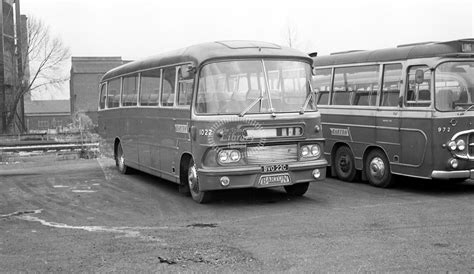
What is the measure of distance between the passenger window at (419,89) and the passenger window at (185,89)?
4083 millimetres

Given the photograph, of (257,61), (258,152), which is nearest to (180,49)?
(257,61)

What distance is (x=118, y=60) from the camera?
77500mm

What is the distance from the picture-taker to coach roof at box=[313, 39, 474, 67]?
993 cm

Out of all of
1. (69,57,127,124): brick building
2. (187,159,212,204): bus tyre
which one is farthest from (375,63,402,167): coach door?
(69,57,127,124): brick building

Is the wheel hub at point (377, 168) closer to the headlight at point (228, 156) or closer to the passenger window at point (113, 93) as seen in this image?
the headlight at point (228, 156)

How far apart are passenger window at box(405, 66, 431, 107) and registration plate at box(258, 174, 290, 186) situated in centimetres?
295

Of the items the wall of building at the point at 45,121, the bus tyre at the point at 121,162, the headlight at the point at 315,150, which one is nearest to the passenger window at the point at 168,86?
the headlight at the point at 315,150

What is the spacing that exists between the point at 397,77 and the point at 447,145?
67.8 inches

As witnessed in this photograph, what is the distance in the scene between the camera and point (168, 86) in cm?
1071

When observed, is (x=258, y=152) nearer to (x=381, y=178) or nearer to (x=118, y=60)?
(x=381, y=178)

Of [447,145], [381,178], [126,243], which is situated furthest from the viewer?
[381,178]

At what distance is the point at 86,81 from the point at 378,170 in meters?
68.8

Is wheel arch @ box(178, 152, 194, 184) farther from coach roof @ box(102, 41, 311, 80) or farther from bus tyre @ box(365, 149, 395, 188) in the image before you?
bus tyre @ box(365, 149, 395, 188)

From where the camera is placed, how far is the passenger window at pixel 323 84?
1299 cm
